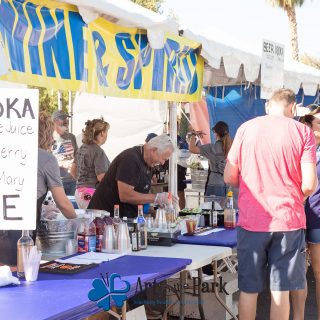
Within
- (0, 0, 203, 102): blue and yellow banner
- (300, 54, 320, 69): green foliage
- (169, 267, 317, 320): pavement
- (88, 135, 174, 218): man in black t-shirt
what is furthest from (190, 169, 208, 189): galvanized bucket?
(300, 54, 320, 69): green foliage

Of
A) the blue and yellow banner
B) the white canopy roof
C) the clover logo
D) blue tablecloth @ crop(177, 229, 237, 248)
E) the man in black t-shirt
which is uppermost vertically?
the white canopy roof

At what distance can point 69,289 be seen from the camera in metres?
2.73

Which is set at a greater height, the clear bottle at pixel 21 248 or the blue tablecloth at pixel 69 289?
the clear bottle at pixel 21 248

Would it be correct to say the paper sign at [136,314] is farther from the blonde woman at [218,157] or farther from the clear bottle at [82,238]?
the blonde woman at [218,157]

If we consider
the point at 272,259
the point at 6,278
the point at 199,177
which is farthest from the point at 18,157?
the point at 199,177

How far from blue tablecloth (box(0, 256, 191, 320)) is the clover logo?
0.10ft

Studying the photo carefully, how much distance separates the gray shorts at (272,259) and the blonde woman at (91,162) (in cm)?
286

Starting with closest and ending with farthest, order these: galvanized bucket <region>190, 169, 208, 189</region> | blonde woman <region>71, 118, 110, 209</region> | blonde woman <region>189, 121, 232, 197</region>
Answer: blonde woman <region>71, 118, 110, 209</region> < blonde woman <region>189, 121, 232, 197</region> < galvanized bucket <region>190, 169, 208, 189</region>

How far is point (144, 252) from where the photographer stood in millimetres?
3723

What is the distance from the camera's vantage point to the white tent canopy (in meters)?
5.42

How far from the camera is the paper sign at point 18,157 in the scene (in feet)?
8.93

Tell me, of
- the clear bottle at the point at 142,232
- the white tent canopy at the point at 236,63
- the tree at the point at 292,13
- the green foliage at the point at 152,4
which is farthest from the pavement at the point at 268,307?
the green foliage at the point at 152,4

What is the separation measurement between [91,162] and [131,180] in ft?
6.22

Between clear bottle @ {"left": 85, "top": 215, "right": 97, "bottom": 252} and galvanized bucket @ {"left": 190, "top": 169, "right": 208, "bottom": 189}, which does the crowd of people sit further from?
galvanized bucket @ {"left": 190, "top": 169, "right": 208, "bottom": 189}
